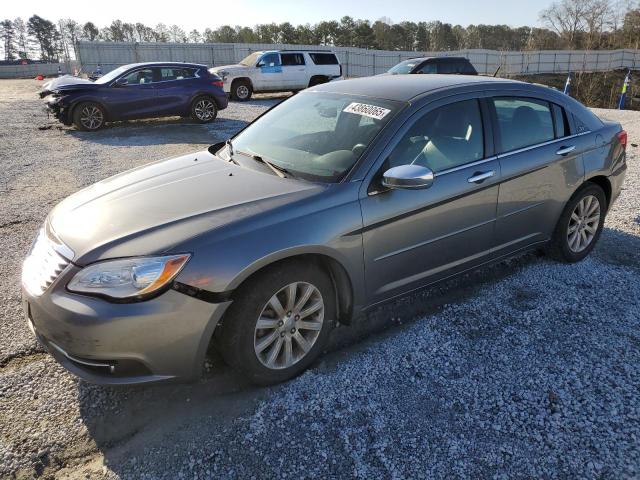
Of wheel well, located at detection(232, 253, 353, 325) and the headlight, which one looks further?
wheel well, located at detection(232, 253, 353, 325)

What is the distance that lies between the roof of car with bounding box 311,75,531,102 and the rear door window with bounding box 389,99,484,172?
0.20 metres

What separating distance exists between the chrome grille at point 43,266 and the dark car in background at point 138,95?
10.00 meters

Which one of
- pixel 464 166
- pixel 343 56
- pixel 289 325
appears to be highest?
pixel 343 56

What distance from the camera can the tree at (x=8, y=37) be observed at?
80.6 m

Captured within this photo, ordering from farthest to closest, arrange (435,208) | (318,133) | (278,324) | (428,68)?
(428,68), (318,133), (435,208), (278,324)

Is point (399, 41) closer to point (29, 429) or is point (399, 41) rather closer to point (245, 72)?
point (245, 72)

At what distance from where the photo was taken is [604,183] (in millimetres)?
4398

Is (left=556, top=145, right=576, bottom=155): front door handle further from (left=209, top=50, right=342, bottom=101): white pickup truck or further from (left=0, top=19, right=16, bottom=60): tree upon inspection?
(left=0, top=19, right=16, bottom=60): tree

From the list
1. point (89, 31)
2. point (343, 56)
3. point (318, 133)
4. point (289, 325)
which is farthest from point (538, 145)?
point (89, 31)

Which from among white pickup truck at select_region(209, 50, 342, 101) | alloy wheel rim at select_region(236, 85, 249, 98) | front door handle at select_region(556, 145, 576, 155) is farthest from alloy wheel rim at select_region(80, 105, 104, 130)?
front door handle at select_region(556, 145, 576, 155)

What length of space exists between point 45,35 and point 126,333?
3757 inches

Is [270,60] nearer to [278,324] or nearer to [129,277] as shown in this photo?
[278,324]

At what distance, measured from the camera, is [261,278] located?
8.45ft

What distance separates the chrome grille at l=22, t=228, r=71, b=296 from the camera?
250 cm
